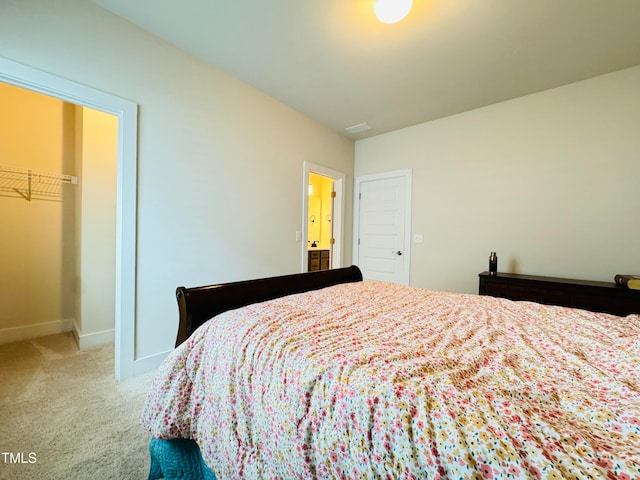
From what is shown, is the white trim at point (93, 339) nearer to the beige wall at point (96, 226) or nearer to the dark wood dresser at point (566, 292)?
the beige wall at point (96, 226)

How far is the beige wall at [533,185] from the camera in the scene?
92.3 inches

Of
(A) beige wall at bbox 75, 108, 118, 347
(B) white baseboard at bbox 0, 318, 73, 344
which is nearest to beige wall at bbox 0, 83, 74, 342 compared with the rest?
(B) white baseboard at bbox 0, 318, 73, 344

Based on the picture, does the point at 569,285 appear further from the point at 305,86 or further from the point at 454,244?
the point at 305,86

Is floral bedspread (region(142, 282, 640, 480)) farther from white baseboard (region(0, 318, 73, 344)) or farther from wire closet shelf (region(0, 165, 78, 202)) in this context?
wire closet shelf (region(0, 165, 78, 202))

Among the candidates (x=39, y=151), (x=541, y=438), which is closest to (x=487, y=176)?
(x=541, y=438)

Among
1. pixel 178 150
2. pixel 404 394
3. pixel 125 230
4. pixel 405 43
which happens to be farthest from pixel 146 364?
pixel 405 43

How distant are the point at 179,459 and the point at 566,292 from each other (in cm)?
311

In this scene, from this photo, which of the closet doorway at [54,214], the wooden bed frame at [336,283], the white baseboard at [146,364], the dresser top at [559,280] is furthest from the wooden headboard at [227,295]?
the closet doorway at [54,214]

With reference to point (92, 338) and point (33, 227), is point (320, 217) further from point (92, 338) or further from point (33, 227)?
point (33, 227)

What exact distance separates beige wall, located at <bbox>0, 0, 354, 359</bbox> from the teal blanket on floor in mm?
1223

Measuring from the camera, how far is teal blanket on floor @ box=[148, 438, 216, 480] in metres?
1.11

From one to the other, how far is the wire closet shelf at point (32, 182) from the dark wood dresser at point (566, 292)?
15.6 ft

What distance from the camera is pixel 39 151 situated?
2.71 m

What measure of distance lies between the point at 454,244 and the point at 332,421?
3.09 m
